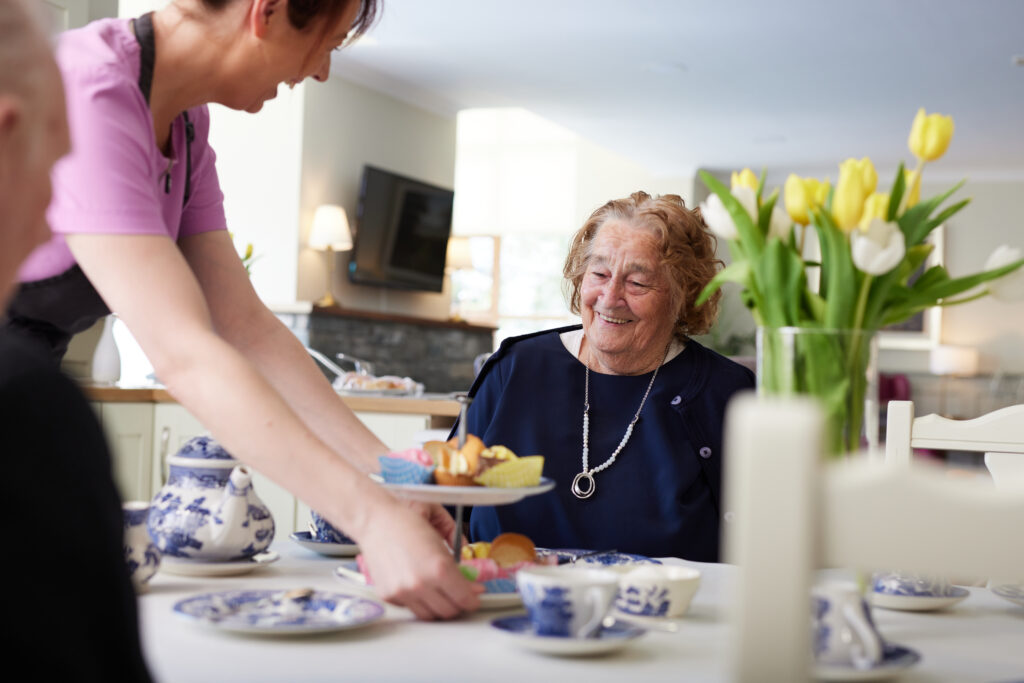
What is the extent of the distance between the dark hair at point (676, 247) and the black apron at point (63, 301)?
2.97 feet

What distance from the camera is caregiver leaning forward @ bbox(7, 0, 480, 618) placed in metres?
0.99

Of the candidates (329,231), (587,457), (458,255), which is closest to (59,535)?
(587,457)

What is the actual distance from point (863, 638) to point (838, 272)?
311mm

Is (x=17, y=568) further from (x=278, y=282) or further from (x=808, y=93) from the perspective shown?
(x=808, y=93)

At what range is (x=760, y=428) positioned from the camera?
0.52 meters

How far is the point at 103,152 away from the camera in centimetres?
112

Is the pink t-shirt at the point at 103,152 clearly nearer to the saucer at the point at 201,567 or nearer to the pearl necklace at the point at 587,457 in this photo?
the saucer at the point at 201,567

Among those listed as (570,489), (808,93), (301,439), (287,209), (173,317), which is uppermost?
(808,93)

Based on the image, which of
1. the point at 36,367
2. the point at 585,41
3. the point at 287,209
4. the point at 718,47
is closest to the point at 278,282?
the point at 287,209

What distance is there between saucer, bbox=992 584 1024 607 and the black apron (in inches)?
45.2

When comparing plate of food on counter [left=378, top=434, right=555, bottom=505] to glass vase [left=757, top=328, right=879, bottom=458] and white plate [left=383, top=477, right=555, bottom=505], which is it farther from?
glass vase [left=757, top=328, right=879, bottom=458]

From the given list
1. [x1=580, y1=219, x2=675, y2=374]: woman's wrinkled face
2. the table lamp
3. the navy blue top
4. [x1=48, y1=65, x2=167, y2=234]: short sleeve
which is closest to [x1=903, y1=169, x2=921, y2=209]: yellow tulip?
[x1=48, y1=65, x2=167, y2=234]: short sleeve

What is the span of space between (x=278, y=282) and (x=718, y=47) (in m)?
2.95

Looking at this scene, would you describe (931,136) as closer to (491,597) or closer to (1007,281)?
(1007,281)
